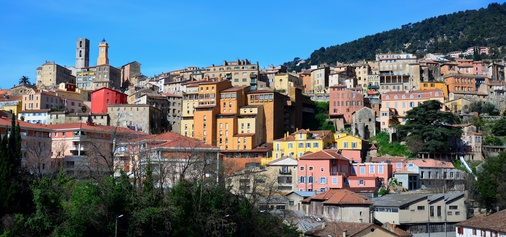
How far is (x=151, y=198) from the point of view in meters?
38.7

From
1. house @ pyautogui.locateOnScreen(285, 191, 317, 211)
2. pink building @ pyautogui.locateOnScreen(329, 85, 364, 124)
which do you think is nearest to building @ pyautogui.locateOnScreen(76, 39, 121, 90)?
pink building @ pyautogui.locateOnScreen(329, 85, 364, 124)

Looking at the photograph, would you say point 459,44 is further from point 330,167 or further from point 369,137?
point 330,167

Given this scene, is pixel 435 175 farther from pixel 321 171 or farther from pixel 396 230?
pixel 396 230

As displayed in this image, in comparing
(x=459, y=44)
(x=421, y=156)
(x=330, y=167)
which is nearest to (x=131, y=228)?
(x=330, y=167)

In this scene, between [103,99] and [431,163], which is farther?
[103,99]

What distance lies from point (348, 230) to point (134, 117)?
159 feet

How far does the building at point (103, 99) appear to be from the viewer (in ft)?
307

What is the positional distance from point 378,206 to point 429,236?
4.73 meters

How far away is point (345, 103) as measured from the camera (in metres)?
87.2

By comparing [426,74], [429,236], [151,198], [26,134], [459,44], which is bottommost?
[429,236]

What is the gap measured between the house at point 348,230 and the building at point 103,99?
52.2m

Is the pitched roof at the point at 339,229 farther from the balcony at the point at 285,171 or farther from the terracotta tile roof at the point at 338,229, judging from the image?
the balcony at the point at 285,171

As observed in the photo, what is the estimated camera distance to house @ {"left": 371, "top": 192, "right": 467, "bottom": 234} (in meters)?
54.3

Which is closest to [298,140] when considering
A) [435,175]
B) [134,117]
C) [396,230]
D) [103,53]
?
[435,175]
